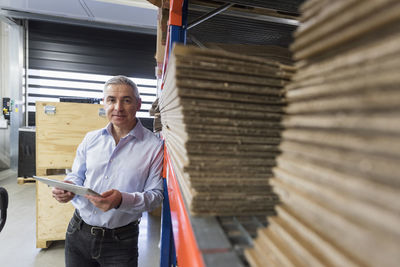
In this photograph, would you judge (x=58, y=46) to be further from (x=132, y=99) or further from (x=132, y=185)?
(x=132, y=185)

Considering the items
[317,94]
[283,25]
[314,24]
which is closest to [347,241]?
[317,94]

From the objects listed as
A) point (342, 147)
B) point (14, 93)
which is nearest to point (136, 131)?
point (342, 147)

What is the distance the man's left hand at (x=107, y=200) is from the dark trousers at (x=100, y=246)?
0.45m

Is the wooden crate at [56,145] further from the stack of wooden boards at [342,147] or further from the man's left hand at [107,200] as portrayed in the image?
the stack of wooden boards at [342,147]

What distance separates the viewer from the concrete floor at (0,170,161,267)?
291 centimetres

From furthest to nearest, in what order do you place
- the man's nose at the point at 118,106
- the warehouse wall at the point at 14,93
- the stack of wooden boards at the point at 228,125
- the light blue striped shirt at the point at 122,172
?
the warehouse wall at the point at 14,93
the man's nose at the point at 118,106
the light blue striped shirt at the point at 122,172
the stack of wooden boards at the point at 228,125

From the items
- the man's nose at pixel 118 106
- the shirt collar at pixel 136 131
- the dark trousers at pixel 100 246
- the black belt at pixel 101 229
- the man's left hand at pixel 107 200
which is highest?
the man's nose at pixel 118 106

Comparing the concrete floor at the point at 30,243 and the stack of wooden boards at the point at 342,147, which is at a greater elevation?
the stack of wooden boards at the point at 342,147

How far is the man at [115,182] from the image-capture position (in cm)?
186

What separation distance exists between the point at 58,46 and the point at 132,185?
6893 mm

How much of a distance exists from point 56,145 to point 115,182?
167cm

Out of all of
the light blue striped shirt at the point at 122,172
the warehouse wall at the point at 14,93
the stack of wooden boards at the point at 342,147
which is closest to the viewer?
the stack of wooden boards at the point at 342,147

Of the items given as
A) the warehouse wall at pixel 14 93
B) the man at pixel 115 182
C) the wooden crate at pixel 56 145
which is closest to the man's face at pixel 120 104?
the man at pixel 115 182

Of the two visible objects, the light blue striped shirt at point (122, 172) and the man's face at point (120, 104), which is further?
the man's face at point (120, 104)
